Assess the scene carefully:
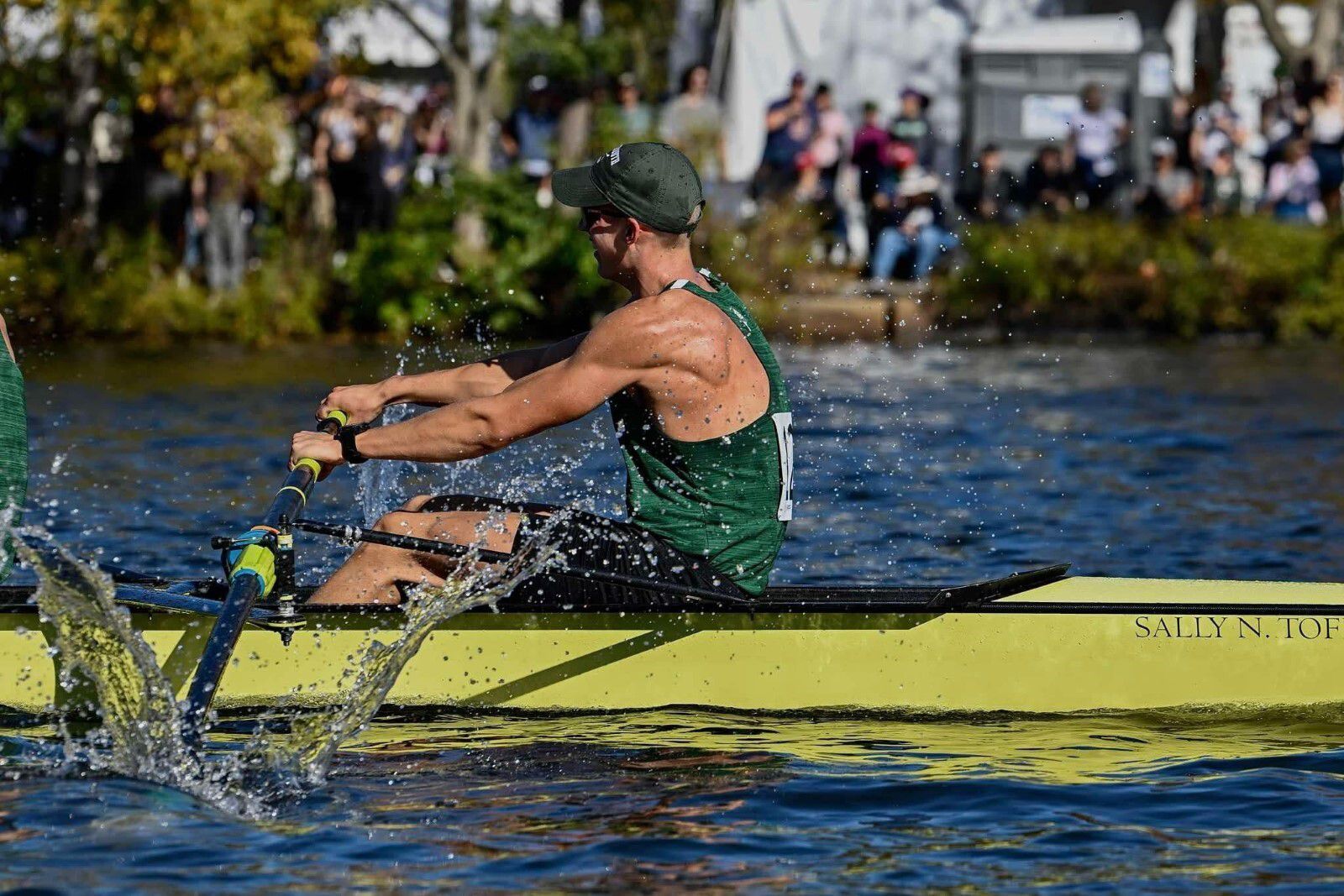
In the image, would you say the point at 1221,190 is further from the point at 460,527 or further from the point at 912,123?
the point at 460,527

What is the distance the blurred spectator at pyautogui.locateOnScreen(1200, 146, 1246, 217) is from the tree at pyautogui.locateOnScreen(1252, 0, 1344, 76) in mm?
2133

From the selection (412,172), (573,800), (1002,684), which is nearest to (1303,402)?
(412,172)

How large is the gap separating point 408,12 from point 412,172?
1.97m

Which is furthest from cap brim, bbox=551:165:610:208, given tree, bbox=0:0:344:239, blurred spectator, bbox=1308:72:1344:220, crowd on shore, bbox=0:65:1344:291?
blurred spectator, bbox=1308:72:1344:220

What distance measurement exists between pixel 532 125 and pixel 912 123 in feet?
15.7

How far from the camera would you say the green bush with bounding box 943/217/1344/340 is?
20.9 meters

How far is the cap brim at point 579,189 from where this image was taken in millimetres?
6785

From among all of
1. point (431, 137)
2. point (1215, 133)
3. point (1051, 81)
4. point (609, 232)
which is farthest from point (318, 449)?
point (1051, 81)

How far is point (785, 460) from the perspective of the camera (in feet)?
22.9

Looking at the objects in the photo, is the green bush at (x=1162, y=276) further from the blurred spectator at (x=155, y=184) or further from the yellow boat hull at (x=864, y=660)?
the yellow boat hull at (x=864, y=660)

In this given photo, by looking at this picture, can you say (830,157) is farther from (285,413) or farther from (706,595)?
(706,595)

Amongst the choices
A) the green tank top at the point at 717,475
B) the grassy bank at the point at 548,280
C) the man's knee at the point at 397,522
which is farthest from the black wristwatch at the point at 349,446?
the grassy bank at the point at 548,280

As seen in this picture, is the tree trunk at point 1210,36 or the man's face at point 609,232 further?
the tree trunk at point 1210,36

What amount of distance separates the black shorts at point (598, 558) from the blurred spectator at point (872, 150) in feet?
45.7
